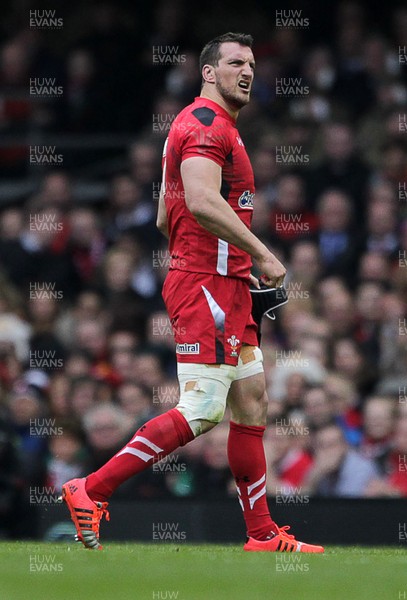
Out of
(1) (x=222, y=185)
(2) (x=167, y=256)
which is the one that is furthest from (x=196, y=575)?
(2) (x=167, y=256)

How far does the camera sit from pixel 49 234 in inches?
492

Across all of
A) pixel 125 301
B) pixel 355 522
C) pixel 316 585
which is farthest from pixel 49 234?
pixel 316 585

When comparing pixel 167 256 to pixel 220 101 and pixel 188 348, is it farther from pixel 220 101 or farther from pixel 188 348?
pixel 188 348

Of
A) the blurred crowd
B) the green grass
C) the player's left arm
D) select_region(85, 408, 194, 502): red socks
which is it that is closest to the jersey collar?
the player's left arm

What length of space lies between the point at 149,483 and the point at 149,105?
5485 mm

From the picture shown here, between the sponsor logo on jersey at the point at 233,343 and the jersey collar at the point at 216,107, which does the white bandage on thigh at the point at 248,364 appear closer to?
the sponsor logo on jersey at the point at 233,343

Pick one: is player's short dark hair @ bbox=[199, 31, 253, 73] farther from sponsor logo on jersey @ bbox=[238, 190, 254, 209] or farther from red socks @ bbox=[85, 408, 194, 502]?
red socks @ bbox=[85, 408, 194, 502]

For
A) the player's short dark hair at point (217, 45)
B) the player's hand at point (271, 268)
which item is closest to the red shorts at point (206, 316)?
the player's hand at point (271, 268)

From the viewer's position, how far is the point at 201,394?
21.1ft

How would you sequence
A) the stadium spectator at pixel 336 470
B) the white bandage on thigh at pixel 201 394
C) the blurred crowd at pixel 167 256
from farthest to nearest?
the blurred crowd at pixel 167 256, the stadium spectator at pixel 336 470, the white bandage on thigh at pixel 201 394

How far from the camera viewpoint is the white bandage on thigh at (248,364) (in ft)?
21.9

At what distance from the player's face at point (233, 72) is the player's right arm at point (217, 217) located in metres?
0.44

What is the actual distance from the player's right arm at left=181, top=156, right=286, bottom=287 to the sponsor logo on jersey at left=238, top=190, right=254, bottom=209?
276mm

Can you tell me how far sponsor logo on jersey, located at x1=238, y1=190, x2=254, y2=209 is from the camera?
21.9 ft
